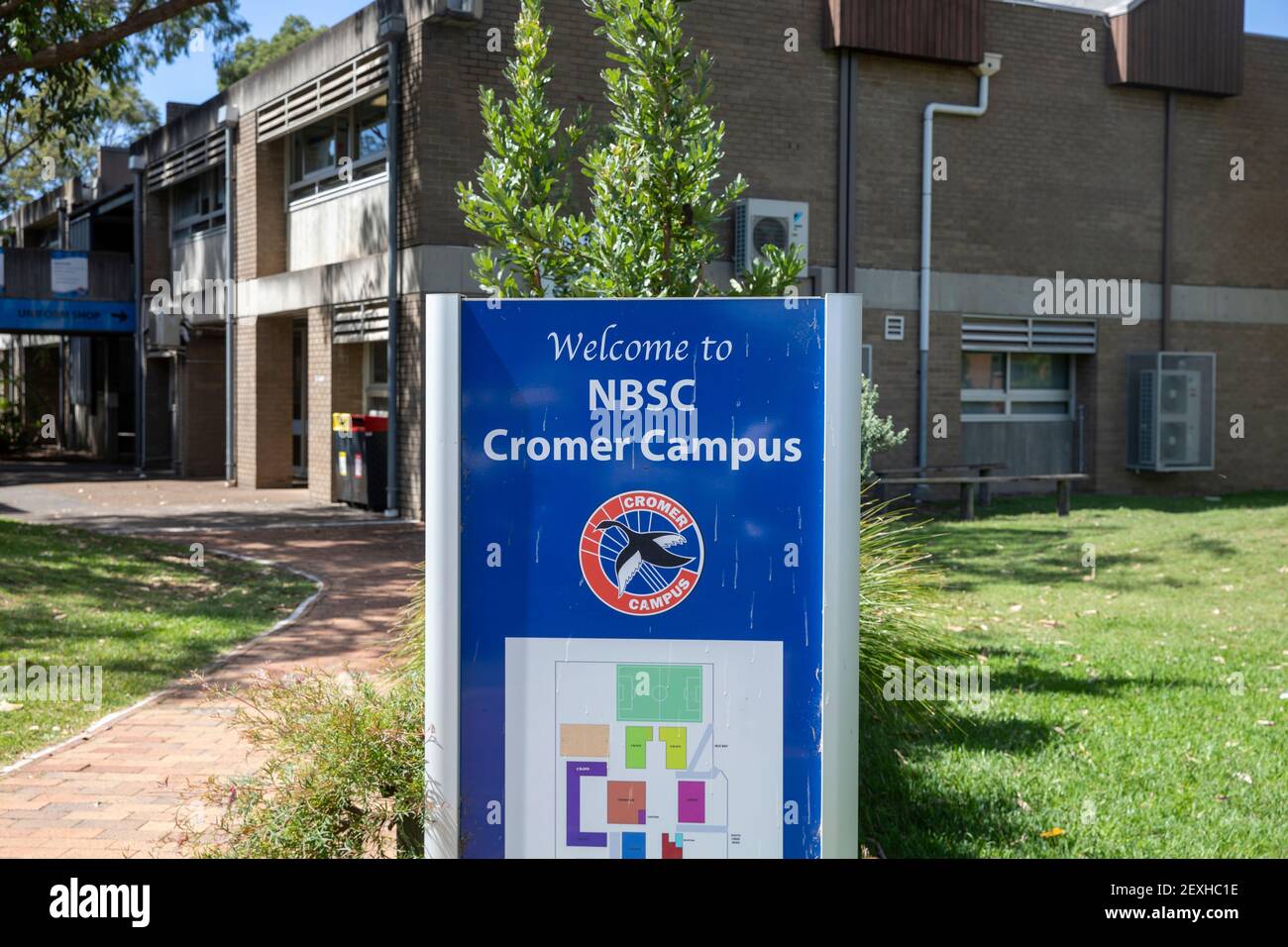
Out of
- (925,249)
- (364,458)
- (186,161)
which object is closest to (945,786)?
(364,458)

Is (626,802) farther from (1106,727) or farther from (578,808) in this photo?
(1106,727)

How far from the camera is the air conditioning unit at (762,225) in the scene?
56.7 ft

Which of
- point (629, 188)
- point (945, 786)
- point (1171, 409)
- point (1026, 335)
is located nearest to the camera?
point (945, 786)

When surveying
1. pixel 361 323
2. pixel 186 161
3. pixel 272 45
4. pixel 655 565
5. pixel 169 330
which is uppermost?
pixel 272 45

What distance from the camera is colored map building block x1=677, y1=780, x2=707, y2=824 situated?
11.2 feet

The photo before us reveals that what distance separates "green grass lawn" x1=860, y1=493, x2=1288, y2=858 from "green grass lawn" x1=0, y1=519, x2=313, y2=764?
4.22 m

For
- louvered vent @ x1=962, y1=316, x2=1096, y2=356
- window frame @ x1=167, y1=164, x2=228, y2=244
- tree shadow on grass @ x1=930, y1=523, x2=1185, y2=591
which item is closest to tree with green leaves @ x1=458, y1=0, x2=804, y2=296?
tree shadow on grass @ x1=930, y1=523, x2=1185, y2=591

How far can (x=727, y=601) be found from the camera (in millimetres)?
3414

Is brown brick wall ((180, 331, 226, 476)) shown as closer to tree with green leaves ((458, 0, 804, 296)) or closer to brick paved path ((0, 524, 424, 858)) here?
brick paved path ((0, 524, 424, 858))

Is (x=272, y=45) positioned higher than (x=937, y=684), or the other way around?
(x=272, y=45)

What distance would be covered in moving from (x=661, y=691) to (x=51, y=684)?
528 cm

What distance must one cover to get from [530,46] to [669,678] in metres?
4.31

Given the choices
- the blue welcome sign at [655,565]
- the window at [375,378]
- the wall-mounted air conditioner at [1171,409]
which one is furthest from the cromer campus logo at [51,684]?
the wall-mounted air conditioner at [1171,409]

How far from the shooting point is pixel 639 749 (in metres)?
3.43
